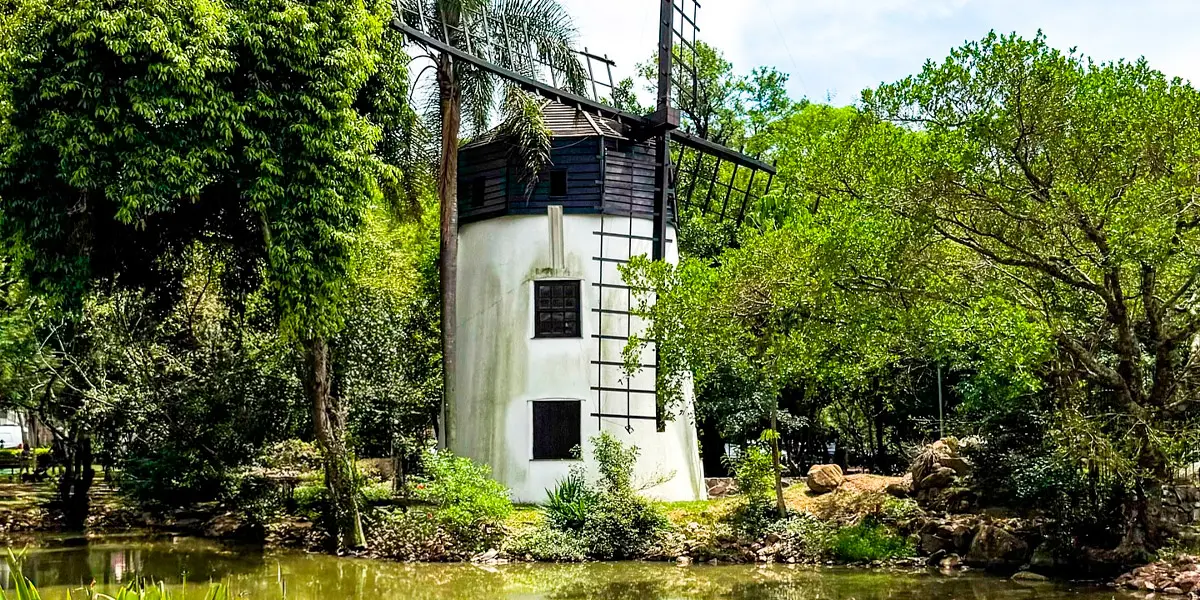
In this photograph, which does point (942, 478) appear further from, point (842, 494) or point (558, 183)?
point (558, 183)

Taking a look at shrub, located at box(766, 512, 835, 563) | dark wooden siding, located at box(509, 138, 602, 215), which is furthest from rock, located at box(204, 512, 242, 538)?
shrub, located at box(766, 512, 835, 563)

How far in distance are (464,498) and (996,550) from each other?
8.21 metres

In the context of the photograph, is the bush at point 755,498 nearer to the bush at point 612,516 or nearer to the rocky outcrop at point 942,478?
the bush at point 612,516

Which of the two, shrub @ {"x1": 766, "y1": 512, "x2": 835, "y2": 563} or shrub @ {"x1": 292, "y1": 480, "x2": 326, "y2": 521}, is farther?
shrub @ {"x1": 292, "y1": 480, "x2": 326, "y2": 521}

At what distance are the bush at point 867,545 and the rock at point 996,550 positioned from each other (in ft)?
3.26

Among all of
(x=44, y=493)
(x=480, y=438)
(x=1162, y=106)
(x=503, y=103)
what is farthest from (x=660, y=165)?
(x=44, y=493)

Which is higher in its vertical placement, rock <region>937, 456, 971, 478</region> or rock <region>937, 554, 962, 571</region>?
rock <region>937, 456, 971, 478</region>

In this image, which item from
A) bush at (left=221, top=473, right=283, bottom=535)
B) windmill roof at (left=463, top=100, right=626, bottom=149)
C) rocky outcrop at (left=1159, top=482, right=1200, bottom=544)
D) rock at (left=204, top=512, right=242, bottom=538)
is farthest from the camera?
windmill roof at (left=463, top=100, right=626, bottom=149)

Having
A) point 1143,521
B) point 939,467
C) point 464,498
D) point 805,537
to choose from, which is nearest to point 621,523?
point 464,498

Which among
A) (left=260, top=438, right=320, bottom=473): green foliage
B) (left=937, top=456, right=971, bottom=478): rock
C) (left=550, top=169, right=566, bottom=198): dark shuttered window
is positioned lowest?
(left=937, top=456, right=971, bottom=478): rock

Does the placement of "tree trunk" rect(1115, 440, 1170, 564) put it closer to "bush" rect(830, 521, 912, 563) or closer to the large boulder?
"bush" rect(830, 521, 912, 563)

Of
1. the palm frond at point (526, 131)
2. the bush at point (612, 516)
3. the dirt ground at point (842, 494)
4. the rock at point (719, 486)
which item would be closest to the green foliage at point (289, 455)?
the bush at point (612, 516)

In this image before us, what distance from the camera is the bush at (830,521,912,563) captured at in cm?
1673

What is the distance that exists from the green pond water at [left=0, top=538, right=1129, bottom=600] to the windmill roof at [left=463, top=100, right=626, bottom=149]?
9.16 metres
